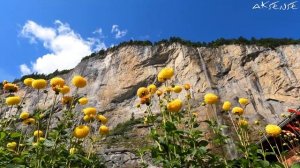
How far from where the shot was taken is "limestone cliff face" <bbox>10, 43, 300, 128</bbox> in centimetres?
3572

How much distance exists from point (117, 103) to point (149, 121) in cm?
3401

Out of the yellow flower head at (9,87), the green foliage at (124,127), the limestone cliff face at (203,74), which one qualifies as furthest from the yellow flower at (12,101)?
the limestone cliff face at (203,74)

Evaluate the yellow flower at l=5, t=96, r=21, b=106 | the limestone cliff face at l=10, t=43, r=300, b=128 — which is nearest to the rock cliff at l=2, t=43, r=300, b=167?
the limestone cliff face at l=10, t=43, r=300, b=128

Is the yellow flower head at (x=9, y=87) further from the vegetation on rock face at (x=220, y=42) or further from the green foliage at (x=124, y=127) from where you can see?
the vegetation on rock face at (x=220, y=42)

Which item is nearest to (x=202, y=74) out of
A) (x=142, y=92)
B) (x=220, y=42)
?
(x=220, y=42)

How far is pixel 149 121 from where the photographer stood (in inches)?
161

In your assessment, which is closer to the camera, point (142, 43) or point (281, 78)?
point (281, 78)

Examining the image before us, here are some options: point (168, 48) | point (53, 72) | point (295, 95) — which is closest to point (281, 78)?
point (295, 95)

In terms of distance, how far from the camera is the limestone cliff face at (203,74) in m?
35.7

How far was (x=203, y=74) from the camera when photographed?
126 ft

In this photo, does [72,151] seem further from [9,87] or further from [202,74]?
[202,74]

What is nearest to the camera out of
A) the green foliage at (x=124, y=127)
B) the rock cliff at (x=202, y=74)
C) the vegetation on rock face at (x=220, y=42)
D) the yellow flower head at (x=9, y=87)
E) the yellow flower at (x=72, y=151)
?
the yellow flower at (x=72, y=151)

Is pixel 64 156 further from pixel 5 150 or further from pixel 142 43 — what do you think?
pixel 142 43

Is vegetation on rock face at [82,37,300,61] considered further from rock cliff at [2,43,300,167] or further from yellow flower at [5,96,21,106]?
yellow flower at [5,96,21,106]
